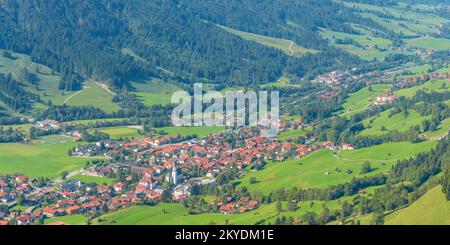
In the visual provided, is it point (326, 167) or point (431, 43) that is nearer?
point (326, 167)

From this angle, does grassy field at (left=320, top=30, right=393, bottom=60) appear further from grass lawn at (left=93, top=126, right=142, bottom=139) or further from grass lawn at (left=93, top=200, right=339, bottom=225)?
grass lawn at (left=93, top=200, right=339, bottom=225)

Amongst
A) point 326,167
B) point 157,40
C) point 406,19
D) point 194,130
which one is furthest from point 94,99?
point 406,19

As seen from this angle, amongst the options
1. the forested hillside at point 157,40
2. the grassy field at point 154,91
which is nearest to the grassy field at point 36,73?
the forested hillside at point 157,40

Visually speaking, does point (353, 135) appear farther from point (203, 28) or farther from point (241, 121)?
point (203, 28)

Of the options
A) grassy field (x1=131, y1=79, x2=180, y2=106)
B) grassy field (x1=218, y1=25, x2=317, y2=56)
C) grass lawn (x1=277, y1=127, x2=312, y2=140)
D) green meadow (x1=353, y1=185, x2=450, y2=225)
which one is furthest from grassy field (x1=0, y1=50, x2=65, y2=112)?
green meadow (x1=353, y1=185, x2=450, y2=225)

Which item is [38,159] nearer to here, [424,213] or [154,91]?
[154,91]
